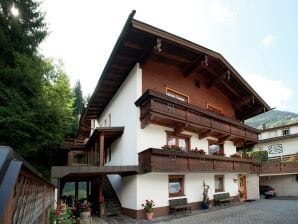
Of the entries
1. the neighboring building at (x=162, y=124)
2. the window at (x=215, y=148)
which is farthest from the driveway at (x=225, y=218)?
the window at (x=215, y=148)

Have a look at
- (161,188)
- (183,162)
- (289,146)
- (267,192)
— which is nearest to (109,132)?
(161,188)

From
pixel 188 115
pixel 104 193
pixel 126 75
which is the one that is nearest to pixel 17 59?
pixel 126 75

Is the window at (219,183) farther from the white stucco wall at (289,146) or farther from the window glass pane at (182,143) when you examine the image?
the white stucco wall at (289,146)

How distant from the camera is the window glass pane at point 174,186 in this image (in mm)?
14665

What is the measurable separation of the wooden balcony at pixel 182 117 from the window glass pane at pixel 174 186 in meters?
2.90

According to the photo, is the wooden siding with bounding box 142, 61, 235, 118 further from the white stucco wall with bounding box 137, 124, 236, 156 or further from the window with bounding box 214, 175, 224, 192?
the window with bounding box 214, 175, 224, 192

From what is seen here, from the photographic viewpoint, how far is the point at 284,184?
90.4 feet

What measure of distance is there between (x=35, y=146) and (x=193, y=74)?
1076 cm

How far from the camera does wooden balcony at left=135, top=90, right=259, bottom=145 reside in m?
12.8

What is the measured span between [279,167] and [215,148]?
453 inches

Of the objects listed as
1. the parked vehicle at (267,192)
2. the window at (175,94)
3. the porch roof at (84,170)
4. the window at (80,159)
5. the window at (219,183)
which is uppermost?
the window at (175,94)

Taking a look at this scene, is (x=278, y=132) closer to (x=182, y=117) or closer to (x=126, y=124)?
(x=182, y=117)

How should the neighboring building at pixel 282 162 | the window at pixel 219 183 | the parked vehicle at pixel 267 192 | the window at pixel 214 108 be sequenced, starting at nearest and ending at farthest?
the window at pixel 219 183 < the window at pixel 214 108 < the parked vehicle at pixel 267 192 < the neighboring building at pixel 282 162

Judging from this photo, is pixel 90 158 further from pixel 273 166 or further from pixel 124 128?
pixel 273 166
